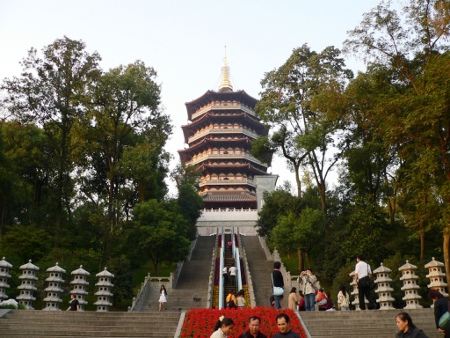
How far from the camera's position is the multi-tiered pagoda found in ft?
145

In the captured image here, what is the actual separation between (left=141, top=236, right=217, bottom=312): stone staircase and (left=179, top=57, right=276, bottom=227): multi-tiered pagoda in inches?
577

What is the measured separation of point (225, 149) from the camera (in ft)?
154

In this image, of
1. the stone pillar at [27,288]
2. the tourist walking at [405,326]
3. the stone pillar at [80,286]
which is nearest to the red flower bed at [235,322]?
the stone pillar at [80,286]

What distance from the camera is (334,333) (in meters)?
9.86

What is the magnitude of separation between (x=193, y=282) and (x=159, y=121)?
28.8ft

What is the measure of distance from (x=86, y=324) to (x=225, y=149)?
37.2 meters

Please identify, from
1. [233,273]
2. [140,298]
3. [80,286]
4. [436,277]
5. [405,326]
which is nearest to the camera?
[405,326]

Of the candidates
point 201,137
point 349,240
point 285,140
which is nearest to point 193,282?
point 349,240

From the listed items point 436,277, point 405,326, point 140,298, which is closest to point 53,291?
point 140,298

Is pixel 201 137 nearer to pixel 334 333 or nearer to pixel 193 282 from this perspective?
pixel 193 282

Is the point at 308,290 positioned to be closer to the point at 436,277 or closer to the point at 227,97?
the point at 436,277

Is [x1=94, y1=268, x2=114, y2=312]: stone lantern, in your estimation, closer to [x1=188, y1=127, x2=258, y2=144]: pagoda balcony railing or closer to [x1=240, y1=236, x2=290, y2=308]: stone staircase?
[x1=240, y1=236, x2=290, y2=308]: stone staircase

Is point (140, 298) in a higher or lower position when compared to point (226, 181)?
lower

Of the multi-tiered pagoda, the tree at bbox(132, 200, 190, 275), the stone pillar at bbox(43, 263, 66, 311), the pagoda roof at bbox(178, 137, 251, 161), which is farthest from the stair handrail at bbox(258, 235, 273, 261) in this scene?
the stone pillar at bbox(43, 263, 66, 311)
